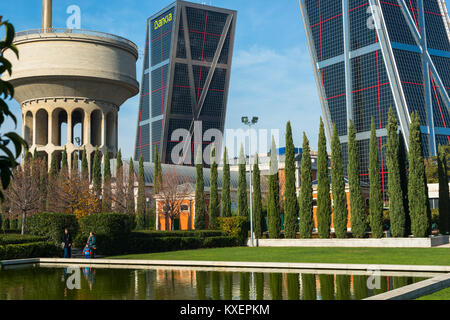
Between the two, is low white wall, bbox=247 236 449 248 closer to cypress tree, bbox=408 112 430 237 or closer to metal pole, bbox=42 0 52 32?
cypress tree, bbox=408 112 430 237

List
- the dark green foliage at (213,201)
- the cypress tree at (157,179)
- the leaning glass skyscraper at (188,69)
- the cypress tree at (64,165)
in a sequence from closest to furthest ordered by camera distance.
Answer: the dark green foliage at (213,201) < the cypress tree at (64,165) < the cypress tree at (157,179) < the leaning glass skyscraper at (188,69)

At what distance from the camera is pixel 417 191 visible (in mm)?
35219

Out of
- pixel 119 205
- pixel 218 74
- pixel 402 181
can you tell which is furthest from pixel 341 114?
pixel 402 181

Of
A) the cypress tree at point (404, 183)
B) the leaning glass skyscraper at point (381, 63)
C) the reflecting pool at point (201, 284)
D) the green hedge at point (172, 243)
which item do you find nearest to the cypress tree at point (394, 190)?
the cypress tree at point (404, 183)

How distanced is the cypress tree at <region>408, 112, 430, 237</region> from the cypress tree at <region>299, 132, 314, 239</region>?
705 centimetres

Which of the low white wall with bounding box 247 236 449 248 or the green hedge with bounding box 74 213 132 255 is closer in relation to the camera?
the green hedge with bounding box 74 213 132 255

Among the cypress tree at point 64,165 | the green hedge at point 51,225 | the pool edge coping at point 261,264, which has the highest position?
the cypress tree at point 64,165

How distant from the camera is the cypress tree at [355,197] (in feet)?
122

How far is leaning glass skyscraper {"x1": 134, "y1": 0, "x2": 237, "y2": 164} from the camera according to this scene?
12019 cm

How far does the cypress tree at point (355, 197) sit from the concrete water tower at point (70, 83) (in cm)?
3548

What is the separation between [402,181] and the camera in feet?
120

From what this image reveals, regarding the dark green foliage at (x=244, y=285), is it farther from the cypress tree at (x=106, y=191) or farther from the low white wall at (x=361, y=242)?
the cypress tree at (x=106, y=191)

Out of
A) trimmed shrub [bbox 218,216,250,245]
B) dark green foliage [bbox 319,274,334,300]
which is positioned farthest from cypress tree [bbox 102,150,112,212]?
dark green foliage [bbox 319,274,334,300]

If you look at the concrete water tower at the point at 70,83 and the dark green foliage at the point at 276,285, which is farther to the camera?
the concrete water tower at the point at 70,83
